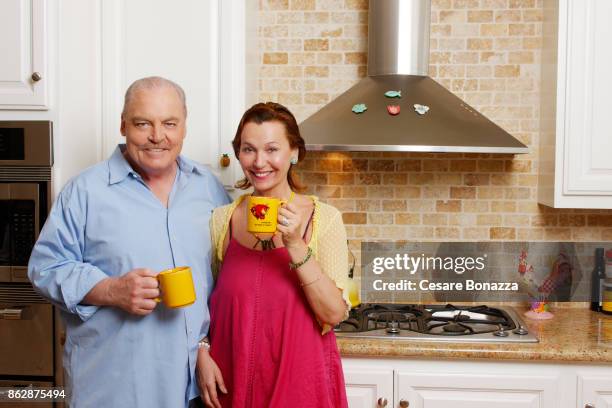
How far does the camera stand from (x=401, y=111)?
2434mm

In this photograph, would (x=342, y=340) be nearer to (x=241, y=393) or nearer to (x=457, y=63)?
(x=241, y=393)

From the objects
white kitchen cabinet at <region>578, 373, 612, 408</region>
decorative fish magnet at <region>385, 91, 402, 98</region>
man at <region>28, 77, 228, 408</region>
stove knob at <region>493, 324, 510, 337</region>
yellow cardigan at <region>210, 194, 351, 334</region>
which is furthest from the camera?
decorative fish magnet at <region>385, 91, 402, 98</region>

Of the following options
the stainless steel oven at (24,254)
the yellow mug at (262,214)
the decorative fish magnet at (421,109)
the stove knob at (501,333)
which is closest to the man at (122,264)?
the yellow mug at (262,214)

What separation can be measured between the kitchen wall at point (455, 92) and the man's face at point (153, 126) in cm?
119

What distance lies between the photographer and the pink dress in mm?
1780

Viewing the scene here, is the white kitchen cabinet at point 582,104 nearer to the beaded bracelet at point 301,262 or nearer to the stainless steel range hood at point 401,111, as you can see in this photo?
the stainless steel range hood at point 401,111

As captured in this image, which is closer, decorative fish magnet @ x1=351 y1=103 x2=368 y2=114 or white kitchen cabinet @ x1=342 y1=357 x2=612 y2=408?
white kitchen cabinet @ x1=342 y1=357 x2=612 y2=408

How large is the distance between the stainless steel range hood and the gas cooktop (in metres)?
0.66

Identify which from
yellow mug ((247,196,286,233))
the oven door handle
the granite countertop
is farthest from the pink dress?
the oven door handle

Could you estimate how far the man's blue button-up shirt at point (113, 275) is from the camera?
1.70 meters

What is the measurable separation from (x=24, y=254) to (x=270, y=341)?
95 centimetres

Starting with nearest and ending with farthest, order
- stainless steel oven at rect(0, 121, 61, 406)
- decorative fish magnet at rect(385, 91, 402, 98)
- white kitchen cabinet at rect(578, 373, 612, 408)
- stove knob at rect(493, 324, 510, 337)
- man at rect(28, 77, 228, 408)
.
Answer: man at rect(28, 77, 228, 408)
stainless steel oven at rect(0, 121, 61, 406)
white kitchen cabinet at rect(578, 373, 612, 408)
stove knob at rect(493, 324, 510, 337)
decorative fish magnet at rect(385, 91, 402, 98)

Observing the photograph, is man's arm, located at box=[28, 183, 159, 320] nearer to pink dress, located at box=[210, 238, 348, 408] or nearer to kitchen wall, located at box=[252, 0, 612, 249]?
pink dress, located at box=[210, 238, 348, 408]

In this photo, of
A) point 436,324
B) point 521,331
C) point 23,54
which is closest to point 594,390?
point 521,331
